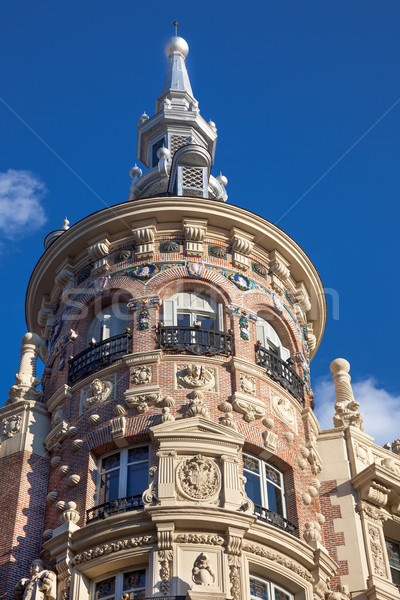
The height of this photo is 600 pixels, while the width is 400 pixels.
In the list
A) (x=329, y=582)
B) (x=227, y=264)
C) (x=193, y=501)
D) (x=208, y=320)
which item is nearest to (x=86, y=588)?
(x=193, y=501)

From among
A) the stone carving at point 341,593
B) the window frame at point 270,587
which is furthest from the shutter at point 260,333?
the window frame at point 270,587

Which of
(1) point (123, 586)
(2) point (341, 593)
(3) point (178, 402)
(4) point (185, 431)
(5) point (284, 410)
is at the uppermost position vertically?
(5) point (284, 410)

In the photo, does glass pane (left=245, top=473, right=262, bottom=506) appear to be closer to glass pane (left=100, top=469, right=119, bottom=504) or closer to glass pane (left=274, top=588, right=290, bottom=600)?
glass pane (left=274, top=588, right=290, bottom=600)

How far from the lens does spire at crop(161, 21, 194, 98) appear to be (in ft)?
167

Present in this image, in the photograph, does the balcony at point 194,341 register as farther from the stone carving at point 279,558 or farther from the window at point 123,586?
the window at point 123,586

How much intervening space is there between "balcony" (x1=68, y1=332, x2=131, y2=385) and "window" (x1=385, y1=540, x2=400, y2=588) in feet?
31.0

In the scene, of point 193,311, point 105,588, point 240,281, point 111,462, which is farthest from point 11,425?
point 240,281

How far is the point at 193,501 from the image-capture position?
1104 inches

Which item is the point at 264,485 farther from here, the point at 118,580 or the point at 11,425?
the point at 11,425

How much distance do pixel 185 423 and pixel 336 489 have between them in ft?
18.5

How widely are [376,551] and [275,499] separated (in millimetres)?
3264

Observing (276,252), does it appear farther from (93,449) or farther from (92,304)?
(93,449)

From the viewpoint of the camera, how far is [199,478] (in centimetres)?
2855

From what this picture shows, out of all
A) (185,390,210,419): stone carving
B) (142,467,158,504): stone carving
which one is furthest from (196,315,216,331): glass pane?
(142,467,158,504): stone carving
